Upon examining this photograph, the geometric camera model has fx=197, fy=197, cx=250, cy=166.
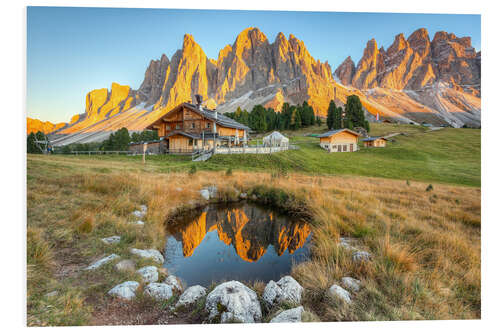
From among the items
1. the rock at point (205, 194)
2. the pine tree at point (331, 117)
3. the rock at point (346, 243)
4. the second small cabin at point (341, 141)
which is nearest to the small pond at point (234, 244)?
the rock at point (205, 194)

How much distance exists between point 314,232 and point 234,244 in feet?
5.87

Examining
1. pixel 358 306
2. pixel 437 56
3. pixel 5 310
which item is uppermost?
pixel 437 56

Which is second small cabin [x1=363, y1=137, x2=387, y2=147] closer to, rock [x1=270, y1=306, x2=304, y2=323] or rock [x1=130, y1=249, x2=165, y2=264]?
rock [x1=270, y1=306, x2=304, y2=323]

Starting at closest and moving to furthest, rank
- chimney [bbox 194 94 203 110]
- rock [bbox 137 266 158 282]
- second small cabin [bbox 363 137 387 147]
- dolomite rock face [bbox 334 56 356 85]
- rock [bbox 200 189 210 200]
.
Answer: rock [bbox 137 266 158 282]
rock [bbox 200 189 210 200]
dolomite rock face [bbox 334 56 356 85]
chimney [bbox 194 94 203 110]
second small cabin [bbox 363 137 387 147]

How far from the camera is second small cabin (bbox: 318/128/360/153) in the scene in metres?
19.6

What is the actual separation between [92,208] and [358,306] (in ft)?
15.9

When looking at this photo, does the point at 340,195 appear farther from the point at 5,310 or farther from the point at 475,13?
the point at 5,310

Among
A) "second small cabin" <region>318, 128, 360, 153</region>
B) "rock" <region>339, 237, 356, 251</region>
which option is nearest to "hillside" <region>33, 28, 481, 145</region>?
"rock" <region>339, 237, 356, 251</region>

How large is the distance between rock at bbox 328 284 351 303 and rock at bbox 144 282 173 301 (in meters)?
1.90

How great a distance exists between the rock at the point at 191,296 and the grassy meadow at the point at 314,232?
0.10m

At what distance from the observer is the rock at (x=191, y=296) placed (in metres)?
2.27

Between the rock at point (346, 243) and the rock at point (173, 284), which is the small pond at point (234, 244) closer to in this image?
the rock at point (173, 284)

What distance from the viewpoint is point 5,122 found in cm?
313
